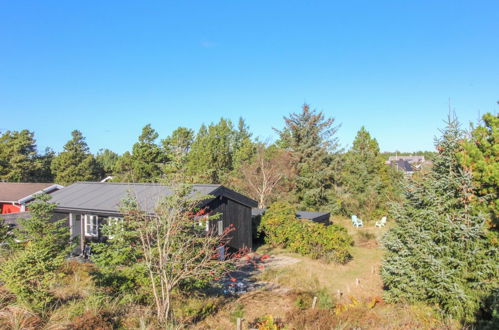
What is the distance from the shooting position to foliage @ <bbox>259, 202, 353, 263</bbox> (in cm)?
1644

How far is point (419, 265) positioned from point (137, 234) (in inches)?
316

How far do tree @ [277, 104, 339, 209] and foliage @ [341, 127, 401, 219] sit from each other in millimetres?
1554

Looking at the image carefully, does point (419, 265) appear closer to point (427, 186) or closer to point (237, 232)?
point (427, 186)

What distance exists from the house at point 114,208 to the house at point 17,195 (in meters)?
14.4

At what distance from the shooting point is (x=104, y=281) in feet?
28.5

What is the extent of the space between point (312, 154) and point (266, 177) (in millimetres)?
5841

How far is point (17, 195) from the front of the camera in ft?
97.9

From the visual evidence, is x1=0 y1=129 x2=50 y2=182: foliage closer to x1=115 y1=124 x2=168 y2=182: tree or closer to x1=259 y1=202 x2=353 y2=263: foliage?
x1=115 y1=124 x2=168 y2=182: tree

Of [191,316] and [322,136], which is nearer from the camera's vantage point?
[191,316]

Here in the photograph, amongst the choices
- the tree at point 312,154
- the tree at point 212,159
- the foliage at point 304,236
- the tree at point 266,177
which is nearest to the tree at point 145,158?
the tree at point 212,159

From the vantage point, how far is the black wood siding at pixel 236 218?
16.2 metres

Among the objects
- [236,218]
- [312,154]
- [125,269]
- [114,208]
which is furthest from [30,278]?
[312,154]

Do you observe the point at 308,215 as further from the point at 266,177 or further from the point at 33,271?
the point at 33,271

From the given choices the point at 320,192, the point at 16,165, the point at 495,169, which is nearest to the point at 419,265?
the point at 495,169
